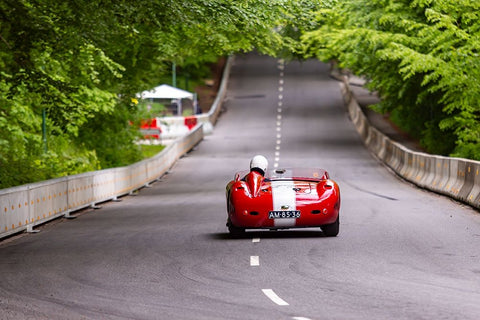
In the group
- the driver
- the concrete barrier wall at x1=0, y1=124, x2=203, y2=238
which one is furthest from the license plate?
the concrete barrier wall at x1=0, y1=124, x2=203, y2=238

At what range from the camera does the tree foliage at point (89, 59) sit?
19.3 m

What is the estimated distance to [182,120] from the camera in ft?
218

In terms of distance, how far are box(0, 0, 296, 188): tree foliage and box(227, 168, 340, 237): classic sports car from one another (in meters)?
3.79

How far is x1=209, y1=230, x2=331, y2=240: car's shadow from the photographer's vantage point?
18422 mm

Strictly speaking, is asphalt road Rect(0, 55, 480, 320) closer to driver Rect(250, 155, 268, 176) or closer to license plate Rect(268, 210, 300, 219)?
license plate Rect(268, 210, 300, 219)

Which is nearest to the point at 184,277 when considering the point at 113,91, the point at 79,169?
the point at 79,169

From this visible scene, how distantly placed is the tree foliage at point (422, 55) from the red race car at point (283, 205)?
37.5 feet

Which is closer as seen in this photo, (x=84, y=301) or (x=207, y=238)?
(x=84, y=301)

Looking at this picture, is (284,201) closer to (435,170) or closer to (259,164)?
(259,164)

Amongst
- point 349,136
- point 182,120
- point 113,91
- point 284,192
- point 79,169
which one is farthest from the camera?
point 182,120

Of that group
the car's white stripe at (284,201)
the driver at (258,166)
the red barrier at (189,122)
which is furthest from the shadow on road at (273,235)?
the red barrier at (189,122)

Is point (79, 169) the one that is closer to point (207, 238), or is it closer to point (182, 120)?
point (207, 238)

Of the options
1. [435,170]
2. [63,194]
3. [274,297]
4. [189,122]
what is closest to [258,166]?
[274,297]

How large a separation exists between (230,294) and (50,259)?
16.4 ft
